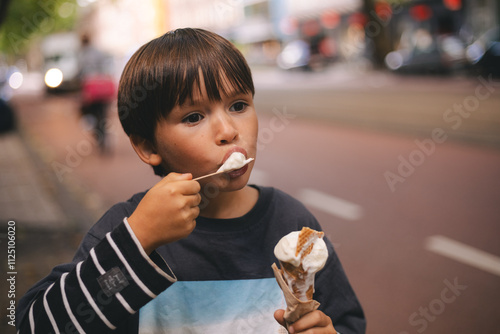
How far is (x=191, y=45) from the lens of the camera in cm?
131

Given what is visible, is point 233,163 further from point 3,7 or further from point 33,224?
point 33,224

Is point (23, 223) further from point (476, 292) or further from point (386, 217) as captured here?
point (476, 292)

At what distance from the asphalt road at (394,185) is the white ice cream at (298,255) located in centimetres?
226

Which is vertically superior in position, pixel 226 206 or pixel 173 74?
pixel 173 74

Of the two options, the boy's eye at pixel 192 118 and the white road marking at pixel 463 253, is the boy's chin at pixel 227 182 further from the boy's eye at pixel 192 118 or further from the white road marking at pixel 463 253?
the white road marking at pixel 463 253

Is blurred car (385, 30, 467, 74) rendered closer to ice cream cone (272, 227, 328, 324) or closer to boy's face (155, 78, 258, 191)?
boy's face (155, 78, 258, 191)

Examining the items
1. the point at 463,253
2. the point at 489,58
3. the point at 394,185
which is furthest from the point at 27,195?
the point at 489,58

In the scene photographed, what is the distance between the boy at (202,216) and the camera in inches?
48.0

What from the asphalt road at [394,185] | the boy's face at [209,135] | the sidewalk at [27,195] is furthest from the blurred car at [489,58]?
the boy's face at [209,135]

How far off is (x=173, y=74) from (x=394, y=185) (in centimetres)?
548

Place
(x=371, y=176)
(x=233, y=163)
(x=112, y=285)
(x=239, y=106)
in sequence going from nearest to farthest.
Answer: (x=112, y=285) → (x=233, y=163) → (x=239, y=106) → (x=371, y=176)

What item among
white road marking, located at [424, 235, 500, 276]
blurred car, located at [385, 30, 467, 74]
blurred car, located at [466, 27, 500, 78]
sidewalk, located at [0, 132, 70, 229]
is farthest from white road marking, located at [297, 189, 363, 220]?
blurred car, located at [385, 30, 467, 74]

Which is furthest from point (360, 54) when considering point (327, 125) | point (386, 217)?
point (386, 217)

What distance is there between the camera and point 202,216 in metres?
1.40
